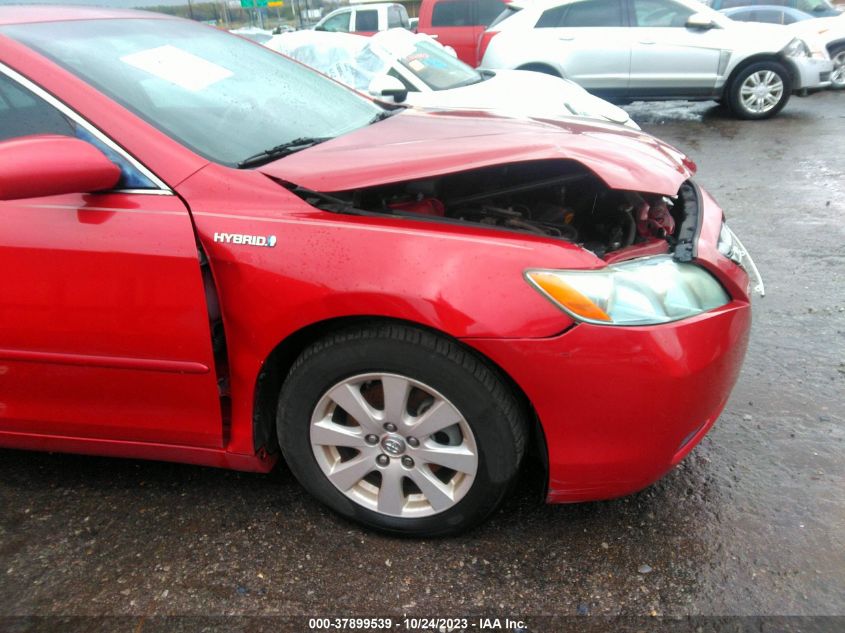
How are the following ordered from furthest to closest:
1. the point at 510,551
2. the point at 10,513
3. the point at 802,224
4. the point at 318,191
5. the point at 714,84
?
the point at 714,84, the point at 802,224, the point at 10,513, the point at 510,551, the point at 318,191

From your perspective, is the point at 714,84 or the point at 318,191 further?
the point at 714,84

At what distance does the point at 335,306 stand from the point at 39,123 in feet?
3.52

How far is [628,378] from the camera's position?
5.93ft

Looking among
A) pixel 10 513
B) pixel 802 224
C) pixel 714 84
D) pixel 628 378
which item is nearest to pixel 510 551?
pixel 628 378

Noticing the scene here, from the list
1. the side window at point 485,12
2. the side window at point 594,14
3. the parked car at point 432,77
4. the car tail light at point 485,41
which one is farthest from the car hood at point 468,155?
the side window at point 485,12

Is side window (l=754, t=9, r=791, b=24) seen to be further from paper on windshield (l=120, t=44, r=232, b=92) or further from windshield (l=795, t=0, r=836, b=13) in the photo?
paper on windshield (l=120, t=44, r=232, b=92)

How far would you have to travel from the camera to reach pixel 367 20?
1448cm

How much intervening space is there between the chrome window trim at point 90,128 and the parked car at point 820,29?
359 inches

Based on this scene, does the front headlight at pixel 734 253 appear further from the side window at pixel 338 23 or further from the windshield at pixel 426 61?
the side window at pixel 338 23

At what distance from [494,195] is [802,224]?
3417 millimetres

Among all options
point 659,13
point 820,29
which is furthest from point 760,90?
point 820,29

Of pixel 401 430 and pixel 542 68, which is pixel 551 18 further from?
pixel 401 430

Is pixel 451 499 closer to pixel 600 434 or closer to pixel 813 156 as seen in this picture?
pixel 600 434

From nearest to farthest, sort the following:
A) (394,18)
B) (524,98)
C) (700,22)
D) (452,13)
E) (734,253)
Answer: (734,253)
(524,98)
(700,22)
(452,13)
(394,18)
